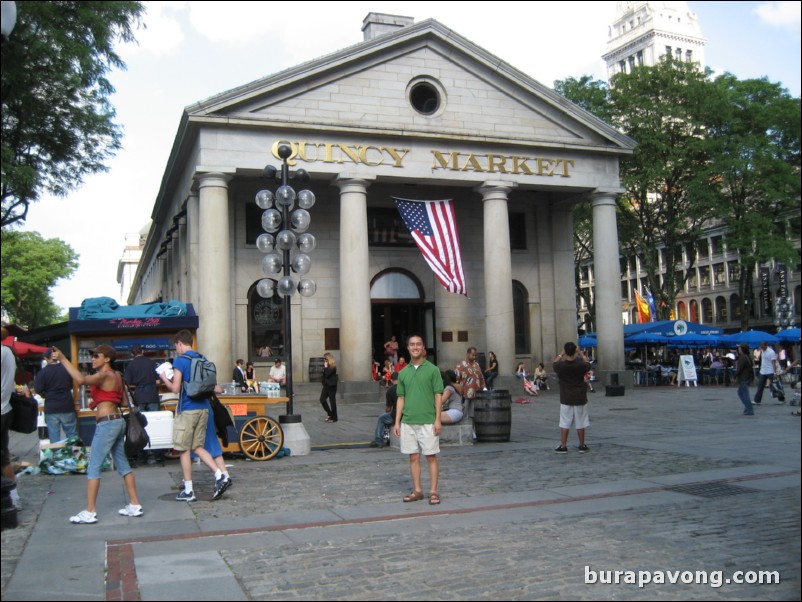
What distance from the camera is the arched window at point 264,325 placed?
29.0 meters

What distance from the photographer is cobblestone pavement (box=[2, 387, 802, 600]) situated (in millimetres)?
5957

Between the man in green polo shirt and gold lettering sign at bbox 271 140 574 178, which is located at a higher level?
gold lettering sign at bbox 271 140 574 178

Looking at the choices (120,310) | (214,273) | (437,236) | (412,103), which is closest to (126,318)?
(120,310)

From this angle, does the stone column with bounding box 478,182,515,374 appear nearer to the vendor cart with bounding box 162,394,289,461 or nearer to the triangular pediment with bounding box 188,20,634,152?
the triangular pediment with bounding box 188,20,634,152

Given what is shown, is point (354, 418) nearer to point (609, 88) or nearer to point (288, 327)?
point (288, 327)

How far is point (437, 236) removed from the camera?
26516 millimetres

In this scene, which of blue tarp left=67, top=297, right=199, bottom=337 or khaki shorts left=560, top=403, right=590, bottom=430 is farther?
blue tarp left=67, top=297, right=199, bottom=337

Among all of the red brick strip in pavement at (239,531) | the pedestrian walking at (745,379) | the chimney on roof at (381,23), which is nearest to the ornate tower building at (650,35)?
the chimney on roof at (381,23)

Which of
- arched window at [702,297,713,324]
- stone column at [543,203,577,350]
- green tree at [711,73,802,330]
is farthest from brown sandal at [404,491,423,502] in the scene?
arched window at [702,297,713,324]

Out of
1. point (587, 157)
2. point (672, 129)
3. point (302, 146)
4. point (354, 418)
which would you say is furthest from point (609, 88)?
point (354, 418)

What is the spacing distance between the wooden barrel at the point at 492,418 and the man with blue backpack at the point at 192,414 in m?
6.39

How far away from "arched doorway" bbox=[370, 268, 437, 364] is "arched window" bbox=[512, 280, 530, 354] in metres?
4.13

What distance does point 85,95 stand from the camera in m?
23.0

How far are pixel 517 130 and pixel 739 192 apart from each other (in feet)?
53.5
